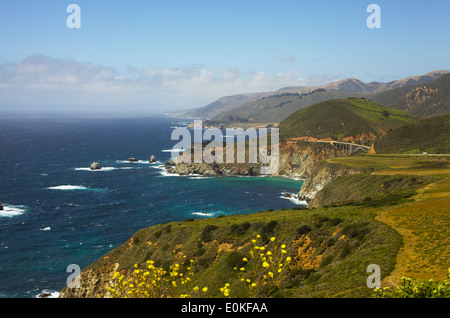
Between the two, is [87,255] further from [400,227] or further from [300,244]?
[400,227]

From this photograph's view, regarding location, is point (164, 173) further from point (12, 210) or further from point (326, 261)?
point (326, 261)

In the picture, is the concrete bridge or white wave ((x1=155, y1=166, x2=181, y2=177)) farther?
the concrete bridge

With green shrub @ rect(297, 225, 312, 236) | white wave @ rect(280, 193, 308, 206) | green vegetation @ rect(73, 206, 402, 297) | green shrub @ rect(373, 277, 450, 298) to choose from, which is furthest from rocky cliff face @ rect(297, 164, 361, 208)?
green shrub @ rect(373, 277, 450, 298)

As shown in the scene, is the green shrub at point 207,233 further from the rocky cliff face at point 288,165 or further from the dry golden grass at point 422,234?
the rocky cliff face at point 288,165

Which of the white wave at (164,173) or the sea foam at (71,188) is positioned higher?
the white wave at (164,173)

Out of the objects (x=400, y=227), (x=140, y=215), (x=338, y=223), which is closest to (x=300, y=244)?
(x=338, y=223)

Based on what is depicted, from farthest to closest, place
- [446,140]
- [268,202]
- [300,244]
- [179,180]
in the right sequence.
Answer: [179,180]
[446,140]
[268,202]
[300,244]

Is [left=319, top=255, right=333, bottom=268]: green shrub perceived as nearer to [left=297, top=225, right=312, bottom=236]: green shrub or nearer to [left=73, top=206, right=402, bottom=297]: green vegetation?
[left=73, top=206, right=402, bottom=297]: green vegetation

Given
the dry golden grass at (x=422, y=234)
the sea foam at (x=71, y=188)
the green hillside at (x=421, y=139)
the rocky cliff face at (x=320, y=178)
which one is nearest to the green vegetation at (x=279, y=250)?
the dry golden grass at (x=422, y=234)

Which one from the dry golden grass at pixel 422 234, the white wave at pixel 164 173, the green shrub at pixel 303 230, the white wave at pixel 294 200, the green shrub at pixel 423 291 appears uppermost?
the green shrub at pixel 423 291
